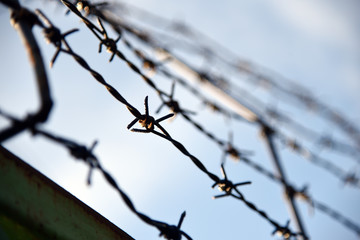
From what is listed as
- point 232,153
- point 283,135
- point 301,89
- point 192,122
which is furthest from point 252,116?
point 301,89

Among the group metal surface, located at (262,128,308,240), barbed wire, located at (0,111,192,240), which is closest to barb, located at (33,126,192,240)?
barbed wire, located at (0,111,192,240)

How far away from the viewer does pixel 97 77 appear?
162 cm

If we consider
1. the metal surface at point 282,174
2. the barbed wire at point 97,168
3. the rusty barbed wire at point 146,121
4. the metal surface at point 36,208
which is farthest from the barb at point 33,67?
the metal surface at point 282,174

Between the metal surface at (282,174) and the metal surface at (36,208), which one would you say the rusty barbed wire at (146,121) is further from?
the metal surface at (282,174)

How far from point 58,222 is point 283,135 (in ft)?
10.9

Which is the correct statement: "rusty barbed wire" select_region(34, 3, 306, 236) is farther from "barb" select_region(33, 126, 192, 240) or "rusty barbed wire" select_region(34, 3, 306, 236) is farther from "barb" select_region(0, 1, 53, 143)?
"barb" select_region(0, 1, 53, 143)

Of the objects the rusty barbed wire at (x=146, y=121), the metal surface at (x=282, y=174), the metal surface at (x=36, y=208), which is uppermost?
the metal surface at (x=282, y=174)

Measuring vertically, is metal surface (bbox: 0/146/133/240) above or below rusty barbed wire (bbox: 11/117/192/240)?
below

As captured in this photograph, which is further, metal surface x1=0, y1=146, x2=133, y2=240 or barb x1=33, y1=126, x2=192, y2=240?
metal surface x1=0, y1=146, x2=133, y2=240

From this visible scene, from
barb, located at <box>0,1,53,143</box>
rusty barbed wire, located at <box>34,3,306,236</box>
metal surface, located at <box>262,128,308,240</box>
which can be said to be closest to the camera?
barb, located at <box>0,1,53,143</box>

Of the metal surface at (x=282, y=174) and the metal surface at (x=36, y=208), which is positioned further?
the metal surface at (x=282, y=174)

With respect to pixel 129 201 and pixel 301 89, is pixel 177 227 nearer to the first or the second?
pixel 129 201

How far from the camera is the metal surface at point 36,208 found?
4.05 feet

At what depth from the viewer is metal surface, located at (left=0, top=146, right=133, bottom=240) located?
4.05 ft
